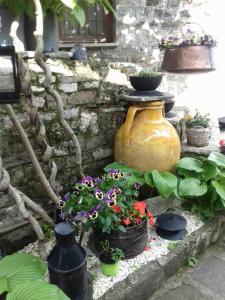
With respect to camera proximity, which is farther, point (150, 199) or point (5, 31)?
point (150, 199)

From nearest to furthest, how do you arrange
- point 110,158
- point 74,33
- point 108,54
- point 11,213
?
1. point 11,213
2. point 110,158
3. point 74,33
4. point 108,54

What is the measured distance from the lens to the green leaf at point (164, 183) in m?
2.00

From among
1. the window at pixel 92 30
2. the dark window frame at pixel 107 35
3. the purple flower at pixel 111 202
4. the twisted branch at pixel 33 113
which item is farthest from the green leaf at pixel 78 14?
the dark window frame at pixel 107 35

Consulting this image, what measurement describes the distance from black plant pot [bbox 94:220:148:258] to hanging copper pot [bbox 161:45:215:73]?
1.22 m

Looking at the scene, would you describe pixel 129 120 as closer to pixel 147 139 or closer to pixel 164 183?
pixel 147 139

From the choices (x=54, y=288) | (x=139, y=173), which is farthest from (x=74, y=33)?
(x=54, y=288)

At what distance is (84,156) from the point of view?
2.28 m

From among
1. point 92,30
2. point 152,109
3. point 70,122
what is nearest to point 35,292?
point 70,122

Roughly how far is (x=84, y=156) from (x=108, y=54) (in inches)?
96.5

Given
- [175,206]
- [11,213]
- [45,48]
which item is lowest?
[175,206]

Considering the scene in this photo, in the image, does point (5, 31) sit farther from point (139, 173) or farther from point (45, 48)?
point (139, 173)

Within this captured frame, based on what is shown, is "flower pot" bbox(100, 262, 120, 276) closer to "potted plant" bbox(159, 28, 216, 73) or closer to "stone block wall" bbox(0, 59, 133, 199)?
"stone block wall" bbox(0, 59, 133, 199)

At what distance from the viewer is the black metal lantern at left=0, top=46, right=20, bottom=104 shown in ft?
4.41

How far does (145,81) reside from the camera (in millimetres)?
2215
